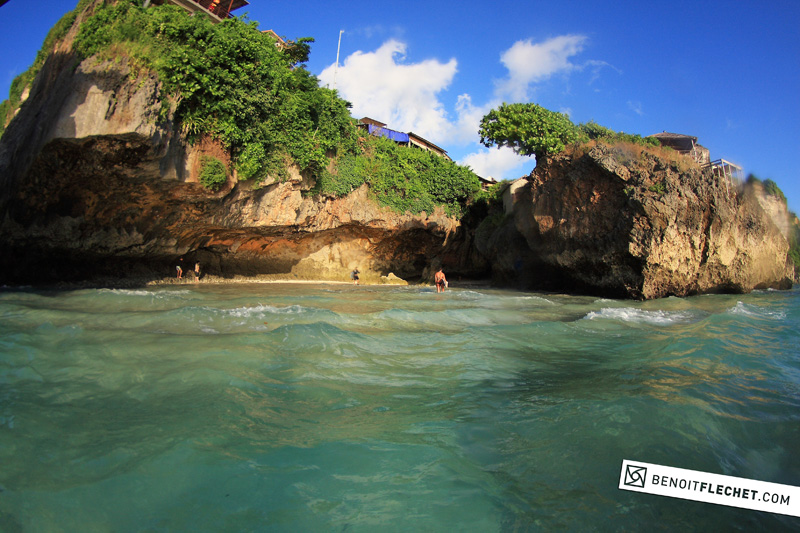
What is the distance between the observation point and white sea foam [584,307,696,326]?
27.5 ft

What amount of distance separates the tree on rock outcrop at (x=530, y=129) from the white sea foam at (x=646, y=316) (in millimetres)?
11121

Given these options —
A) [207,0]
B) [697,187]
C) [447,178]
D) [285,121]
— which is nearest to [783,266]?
[697,187]

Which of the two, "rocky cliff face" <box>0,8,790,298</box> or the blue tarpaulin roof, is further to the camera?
the blue tarpaulin roof

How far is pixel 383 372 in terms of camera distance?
4617mm

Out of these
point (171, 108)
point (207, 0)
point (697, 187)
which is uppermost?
point (207, 0)

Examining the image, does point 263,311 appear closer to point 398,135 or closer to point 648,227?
point 648,227

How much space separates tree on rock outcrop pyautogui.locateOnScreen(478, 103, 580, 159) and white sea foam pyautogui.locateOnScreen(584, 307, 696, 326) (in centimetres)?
1112

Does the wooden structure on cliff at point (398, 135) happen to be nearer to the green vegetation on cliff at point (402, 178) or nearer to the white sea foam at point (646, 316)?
the green vegetation on cliff at point (402, 178)

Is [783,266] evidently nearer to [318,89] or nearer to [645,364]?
[645,364]

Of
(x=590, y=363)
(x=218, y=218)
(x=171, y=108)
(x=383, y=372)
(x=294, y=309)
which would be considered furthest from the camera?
(x=218, y=218)

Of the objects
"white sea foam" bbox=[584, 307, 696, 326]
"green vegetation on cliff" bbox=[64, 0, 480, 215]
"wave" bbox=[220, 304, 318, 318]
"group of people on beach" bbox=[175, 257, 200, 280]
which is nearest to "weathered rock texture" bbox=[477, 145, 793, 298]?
"white sea foam" bbox=[584, 307, 696, 326]

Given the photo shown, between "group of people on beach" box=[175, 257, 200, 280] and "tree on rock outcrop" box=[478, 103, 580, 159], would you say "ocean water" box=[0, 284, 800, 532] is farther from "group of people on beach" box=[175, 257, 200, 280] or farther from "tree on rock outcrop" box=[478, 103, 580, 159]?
"tree on rock outcrop" box=[478, 103, 580, 159]

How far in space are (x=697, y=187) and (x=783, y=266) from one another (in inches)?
314

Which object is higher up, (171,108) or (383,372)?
(171,108)
